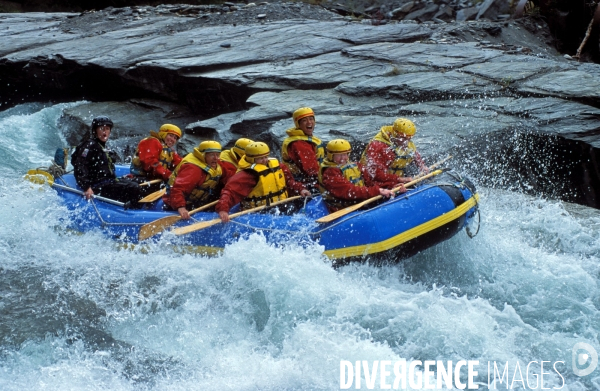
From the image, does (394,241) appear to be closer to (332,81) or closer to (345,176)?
(345,176)

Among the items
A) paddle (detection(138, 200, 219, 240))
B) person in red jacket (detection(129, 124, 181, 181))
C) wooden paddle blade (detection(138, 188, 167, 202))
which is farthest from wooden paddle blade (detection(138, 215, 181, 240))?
person in red jacket (detection(129, 124, 181, 181))

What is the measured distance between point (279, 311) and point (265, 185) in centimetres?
126

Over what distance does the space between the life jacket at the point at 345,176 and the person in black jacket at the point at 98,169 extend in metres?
2.09

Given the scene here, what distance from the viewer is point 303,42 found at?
1191 centimetres

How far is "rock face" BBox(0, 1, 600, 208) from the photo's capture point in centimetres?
850

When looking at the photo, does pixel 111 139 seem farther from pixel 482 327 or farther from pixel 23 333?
pixel 482 327

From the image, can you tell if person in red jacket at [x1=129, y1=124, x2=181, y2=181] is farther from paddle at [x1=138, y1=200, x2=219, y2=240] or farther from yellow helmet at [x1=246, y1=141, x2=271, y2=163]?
yellow helmet at [x1=246, y1=141, x2=271, y2=163]

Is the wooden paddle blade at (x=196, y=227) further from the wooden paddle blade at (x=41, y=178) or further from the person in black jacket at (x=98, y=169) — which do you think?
the wooden paddle blade at (x=41, y=178)

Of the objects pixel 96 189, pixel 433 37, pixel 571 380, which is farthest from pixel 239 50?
pixel 571 380

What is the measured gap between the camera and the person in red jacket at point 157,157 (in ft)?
24.7

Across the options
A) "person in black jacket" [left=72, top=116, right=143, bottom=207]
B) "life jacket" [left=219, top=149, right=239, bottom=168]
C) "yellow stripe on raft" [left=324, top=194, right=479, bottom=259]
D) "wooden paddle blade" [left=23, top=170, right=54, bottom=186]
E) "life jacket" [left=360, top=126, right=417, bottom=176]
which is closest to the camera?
"yellow stripe on raft" [left=324, top=194, right=479, bottom=259]

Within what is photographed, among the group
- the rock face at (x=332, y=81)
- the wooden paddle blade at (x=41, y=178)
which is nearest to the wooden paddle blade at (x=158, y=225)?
the wooden paddle blade at (x=41, y=178)

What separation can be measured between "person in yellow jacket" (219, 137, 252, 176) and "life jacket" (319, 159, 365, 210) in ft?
3.15

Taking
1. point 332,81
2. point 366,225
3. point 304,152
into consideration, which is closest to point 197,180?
point 304,152
